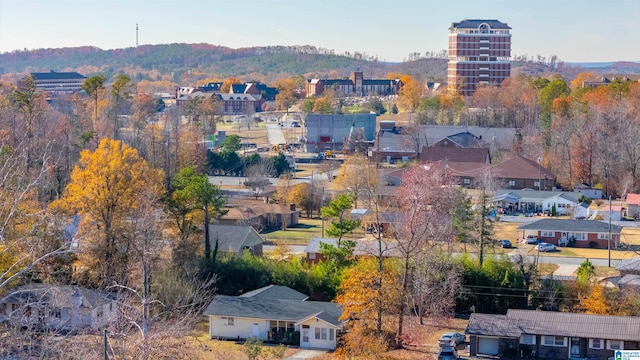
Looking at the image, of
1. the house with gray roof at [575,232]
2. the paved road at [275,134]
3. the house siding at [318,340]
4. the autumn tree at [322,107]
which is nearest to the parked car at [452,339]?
the house siding at [318,340]

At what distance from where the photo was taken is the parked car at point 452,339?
59.6 feet

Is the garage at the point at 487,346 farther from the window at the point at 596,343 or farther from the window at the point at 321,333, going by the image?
the window at the point at 321,333

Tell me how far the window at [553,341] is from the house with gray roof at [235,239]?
→ 951 centimetres

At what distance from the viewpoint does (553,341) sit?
58.5 feet

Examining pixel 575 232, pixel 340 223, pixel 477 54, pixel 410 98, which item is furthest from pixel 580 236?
pixel 477 54

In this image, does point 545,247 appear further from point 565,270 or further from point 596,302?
point 596,302

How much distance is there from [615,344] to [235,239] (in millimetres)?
11526

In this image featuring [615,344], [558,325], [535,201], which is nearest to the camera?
[615,344]

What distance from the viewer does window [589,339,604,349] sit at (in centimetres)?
1756

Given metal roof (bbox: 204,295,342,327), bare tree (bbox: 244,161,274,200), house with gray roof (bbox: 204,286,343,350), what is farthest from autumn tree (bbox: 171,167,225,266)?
bare tree (bbox: 244,161,274,200)

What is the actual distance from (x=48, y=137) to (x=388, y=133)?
64.9ft

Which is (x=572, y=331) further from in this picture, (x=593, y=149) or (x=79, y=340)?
(x=593, y=149)

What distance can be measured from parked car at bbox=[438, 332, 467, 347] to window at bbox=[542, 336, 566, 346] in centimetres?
171

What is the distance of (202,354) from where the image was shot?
56.9 ft
